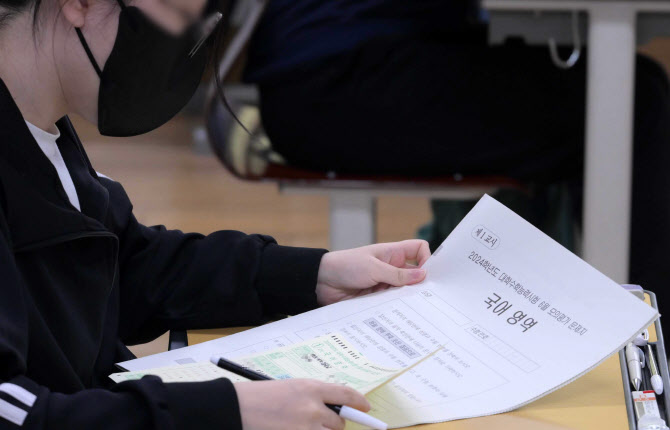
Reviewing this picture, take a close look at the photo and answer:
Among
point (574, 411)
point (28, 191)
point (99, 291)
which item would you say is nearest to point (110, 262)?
point (99, 291)

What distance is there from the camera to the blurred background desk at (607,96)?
5.28 ft

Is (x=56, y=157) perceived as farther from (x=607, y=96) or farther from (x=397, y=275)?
(x=607, y=96)

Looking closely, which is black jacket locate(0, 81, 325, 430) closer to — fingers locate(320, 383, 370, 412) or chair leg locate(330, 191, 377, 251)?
fingers locate(320, 383, 370, 412)

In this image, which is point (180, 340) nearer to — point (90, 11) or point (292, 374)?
point (292, 374)

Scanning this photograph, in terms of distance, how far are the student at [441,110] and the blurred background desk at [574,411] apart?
872mm

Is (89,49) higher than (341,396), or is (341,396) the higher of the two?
(89,49)

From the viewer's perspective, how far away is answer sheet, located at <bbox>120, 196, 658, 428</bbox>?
2.58 ft

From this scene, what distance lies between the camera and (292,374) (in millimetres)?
796

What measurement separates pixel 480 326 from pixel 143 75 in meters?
0.38

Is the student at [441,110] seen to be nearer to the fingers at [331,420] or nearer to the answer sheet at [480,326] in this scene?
the answer sheet at [480,326]

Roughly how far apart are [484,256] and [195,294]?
0.31 metres

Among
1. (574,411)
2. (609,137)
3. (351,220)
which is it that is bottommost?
(574,411)

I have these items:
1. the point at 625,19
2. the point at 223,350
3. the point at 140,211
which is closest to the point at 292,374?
the point at 223,350

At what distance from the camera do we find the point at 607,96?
162 centimetres
